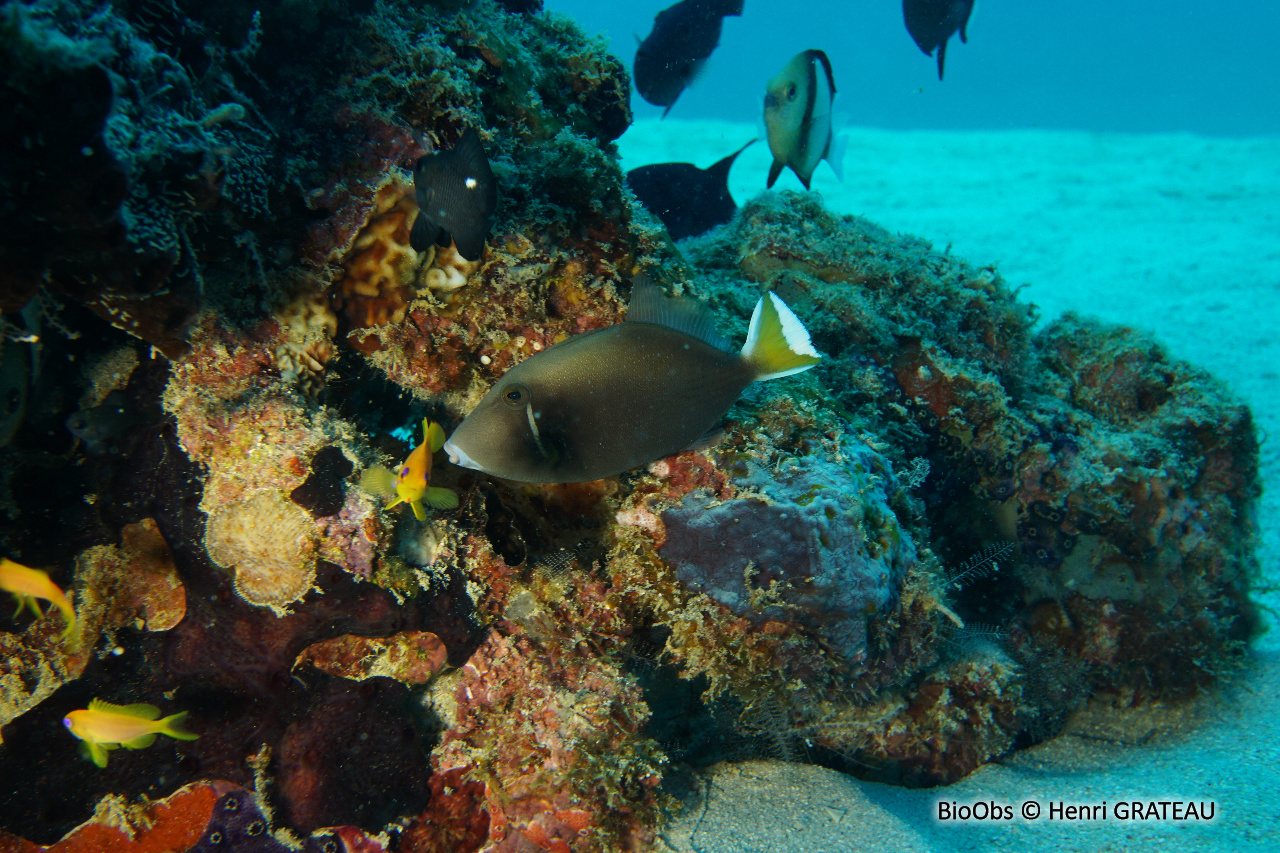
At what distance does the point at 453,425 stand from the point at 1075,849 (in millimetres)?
3165

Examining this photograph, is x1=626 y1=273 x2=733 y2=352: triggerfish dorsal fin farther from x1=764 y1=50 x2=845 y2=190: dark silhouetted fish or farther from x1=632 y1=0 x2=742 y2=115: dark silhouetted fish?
x1=632 y1=0 x2=742 y2=115: dark silhouetted fish

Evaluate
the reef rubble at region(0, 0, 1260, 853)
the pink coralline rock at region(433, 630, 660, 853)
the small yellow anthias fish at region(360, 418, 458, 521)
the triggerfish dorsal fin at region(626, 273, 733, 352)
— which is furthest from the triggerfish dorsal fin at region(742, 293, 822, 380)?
the pink coralline rock at region(433, 630, 660, 853)

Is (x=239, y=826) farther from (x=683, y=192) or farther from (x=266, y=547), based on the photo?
(x=683, y=192)

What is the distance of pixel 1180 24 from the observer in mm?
58156

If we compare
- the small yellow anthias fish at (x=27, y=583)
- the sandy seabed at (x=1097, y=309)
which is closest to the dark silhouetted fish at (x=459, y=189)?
the small yellow anthias fish at (x=27, y=583)

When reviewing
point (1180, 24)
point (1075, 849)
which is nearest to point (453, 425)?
point (1075, 849)

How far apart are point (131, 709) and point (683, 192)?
4.99 metres

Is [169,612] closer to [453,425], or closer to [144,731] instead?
[144,731]

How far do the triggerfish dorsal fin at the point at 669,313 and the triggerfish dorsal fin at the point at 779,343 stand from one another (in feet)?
0.46

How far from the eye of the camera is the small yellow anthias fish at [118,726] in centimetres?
199

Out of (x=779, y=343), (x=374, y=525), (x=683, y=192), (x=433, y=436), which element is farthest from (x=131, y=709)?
(x=683, y=192)

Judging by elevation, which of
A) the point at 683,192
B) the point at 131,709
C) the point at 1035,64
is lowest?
the point at 131,709

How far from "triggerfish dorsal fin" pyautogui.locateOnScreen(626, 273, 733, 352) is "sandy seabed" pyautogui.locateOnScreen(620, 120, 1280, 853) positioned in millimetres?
2068

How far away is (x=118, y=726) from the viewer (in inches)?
79.5
